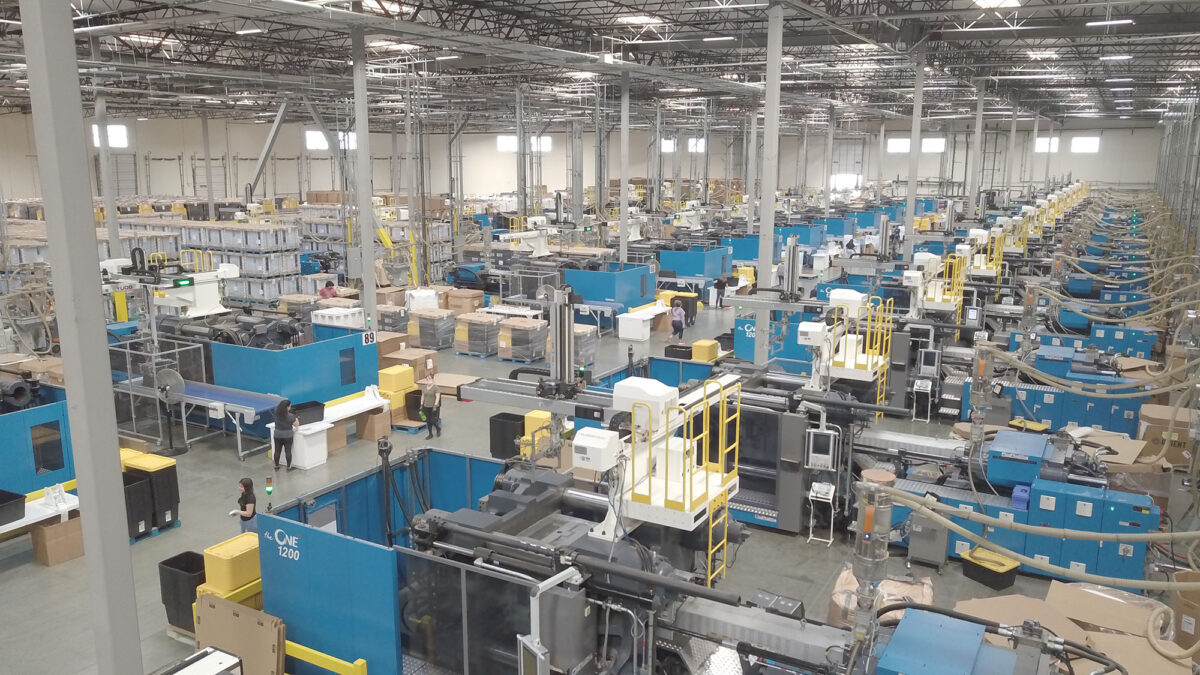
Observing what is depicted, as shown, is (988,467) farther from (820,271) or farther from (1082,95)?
(1082,95)

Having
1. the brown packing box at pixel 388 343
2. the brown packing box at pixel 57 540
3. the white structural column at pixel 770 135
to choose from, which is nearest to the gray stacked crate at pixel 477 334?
the brown packing box at pixel 388 343

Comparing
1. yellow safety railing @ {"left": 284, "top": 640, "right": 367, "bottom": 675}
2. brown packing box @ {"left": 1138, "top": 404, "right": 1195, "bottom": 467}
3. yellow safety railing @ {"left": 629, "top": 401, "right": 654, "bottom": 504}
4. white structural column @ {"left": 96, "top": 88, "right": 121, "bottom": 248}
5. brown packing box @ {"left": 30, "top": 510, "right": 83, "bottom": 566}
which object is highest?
white structural column @ {"left": 96, "top": 88, "right": 121, "bottom": 248}

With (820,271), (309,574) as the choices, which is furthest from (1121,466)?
(820,271)

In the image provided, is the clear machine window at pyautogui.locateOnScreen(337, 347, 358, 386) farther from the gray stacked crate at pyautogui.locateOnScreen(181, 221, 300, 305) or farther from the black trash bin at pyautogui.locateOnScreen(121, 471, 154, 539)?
the gray stacked crate at pyautogui.locateOnScreen(181, 221, 300, 305)

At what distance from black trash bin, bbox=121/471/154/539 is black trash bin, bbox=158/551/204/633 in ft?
7.20

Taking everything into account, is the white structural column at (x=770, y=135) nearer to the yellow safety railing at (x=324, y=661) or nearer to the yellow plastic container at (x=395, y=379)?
the yellow plastic container at (x=395, y=379)

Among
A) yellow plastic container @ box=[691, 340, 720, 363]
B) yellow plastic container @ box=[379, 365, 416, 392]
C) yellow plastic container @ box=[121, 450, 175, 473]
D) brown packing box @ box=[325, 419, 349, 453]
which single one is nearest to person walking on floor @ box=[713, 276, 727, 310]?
yellow plastic container @ box=[691, 340, 720, 363]

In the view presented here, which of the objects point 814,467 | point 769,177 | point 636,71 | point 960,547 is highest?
point 636,71

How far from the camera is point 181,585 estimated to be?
7871 mm

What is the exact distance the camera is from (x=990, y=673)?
14.7 feet

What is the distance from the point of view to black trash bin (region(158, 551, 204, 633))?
7805mm

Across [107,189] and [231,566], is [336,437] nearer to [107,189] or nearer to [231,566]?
[231,566]

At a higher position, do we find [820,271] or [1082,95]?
[1082,95]

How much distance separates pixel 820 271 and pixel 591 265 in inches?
301
